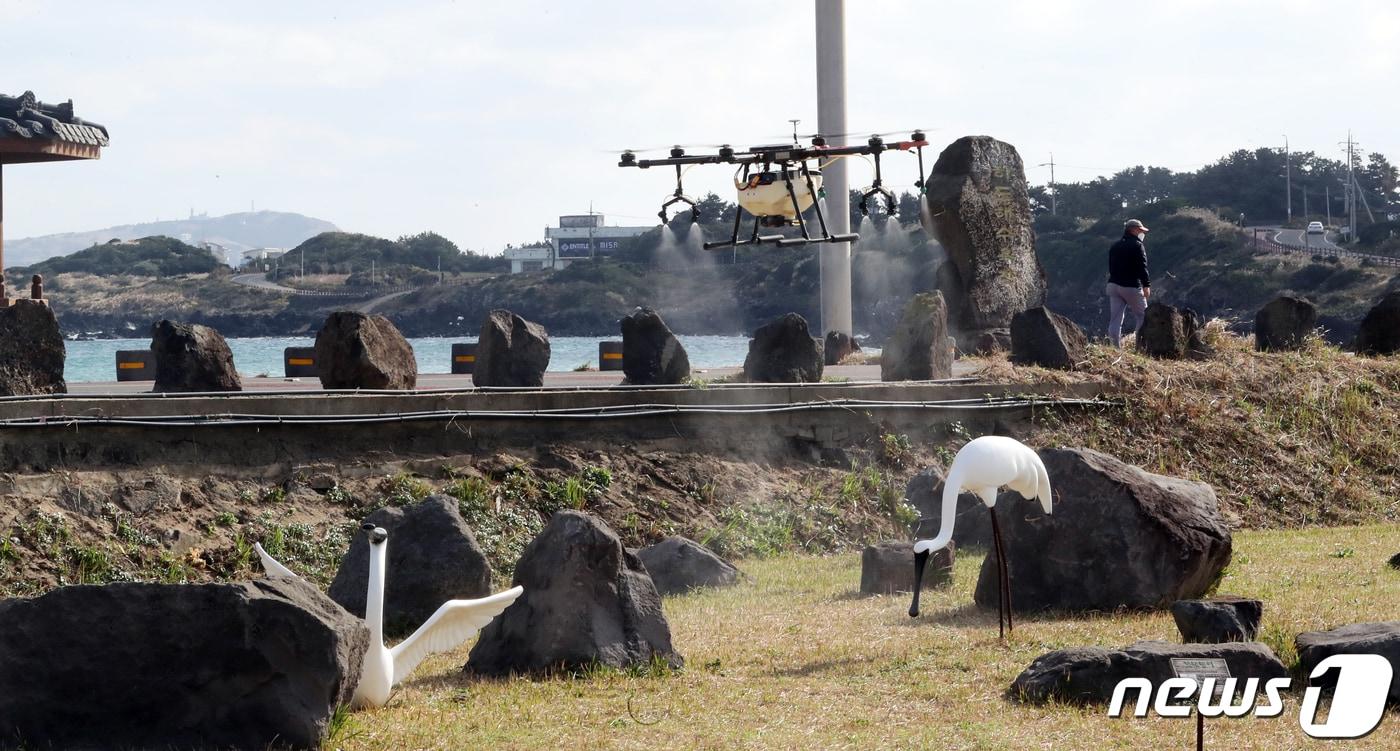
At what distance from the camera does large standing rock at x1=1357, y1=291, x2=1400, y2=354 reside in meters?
22.0

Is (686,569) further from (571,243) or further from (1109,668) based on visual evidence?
(571,243)

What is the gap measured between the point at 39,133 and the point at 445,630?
23372mm

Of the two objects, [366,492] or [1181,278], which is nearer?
[366,492]

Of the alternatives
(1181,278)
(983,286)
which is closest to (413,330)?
(1181,278)

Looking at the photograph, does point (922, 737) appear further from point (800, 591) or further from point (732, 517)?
point (732, 517)

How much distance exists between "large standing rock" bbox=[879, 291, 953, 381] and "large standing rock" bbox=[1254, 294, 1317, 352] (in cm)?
542

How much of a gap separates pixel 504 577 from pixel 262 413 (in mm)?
2601

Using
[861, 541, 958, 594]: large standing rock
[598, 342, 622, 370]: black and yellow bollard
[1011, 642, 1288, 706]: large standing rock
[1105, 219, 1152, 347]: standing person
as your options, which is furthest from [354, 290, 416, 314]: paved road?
[1011, 642, 1288, 706]: large standing rock

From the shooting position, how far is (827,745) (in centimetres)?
715

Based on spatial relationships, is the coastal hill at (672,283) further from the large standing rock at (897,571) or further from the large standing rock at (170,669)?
the large standing rock at (170,669)

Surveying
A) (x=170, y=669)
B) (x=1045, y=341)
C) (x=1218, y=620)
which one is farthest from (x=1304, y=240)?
(x=170, y=669)

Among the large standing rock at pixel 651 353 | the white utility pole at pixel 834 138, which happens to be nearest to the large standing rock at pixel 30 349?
the large standing rock at pixel 651 353

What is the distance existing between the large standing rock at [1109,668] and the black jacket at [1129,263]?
13.4m

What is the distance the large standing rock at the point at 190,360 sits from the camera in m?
16.7
